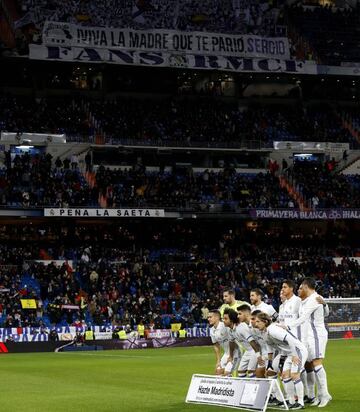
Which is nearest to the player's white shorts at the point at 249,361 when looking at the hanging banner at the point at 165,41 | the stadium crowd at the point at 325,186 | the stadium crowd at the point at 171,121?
the stadium crowd at the point at 171,121

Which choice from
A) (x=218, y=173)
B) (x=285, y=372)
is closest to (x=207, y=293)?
(x=218, y=173)

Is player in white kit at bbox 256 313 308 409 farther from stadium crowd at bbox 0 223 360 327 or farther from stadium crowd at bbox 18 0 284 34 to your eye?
stadium crowd at bbox 18 0 284 34

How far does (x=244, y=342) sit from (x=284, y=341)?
5.92ft

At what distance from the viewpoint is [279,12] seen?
2574 inches

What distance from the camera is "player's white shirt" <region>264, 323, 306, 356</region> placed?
15.6 metres

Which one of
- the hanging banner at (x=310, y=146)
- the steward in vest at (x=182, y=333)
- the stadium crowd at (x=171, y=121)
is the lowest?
the steward in vest at (x=182, y=333)

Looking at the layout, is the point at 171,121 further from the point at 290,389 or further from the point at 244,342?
the point at 290,389

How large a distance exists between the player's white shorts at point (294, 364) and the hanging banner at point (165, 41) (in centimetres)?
4372

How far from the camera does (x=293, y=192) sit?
59.3 metres

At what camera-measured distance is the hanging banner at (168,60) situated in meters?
56.2

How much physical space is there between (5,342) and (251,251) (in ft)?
70.0

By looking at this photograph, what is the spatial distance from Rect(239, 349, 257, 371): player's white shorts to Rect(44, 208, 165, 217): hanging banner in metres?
35.4

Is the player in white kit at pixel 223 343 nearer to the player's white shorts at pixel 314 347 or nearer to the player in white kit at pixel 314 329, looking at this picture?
the player in white kit at pixel 314 329

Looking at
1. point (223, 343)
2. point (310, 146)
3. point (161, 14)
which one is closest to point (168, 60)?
point (161, 14)
